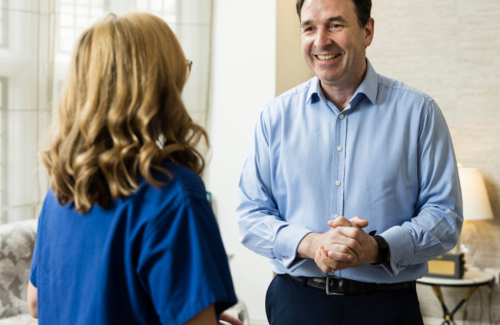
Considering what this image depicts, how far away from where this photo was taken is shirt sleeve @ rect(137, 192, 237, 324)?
81 cm

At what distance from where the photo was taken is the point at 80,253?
88cm

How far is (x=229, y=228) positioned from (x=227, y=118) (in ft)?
2.94

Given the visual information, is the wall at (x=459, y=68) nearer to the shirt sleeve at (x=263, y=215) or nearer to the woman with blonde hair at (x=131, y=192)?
the shirt sleeve at (x=263, y=215)

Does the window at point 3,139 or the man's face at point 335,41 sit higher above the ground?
the man's face at point 335,41

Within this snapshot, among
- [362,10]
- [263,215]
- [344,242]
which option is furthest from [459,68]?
[344,242]

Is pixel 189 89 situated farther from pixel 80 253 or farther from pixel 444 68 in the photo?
pixel 80 253

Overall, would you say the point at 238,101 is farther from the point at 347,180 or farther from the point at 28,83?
the point at 347,180

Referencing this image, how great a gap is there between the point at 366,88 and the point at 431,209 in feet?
1.46

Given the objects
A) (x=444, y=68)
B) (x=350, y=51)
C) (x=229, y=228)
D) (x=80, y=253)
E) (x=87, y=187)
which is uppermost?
(x=444, y=68)

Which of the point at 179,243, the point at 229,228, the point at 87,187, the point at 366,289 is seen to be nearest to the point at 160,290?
the point at 179,243

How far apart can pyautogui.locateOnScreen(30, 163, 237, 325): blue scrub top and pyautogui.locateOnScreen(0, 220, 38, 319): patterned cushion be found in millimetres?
2266

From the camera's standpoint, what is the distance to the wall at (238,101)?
386 centimetres

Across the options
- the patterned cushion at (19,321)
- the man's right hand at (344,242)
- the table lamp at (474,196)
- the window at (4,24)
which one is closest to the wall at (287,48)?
the table lamp at (474,196)

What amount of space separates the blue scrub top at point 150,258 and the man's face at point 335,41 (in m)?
0.93
